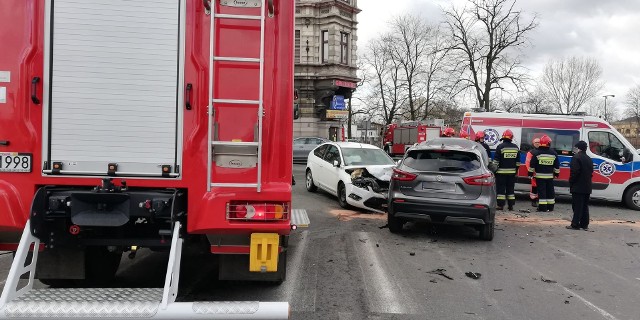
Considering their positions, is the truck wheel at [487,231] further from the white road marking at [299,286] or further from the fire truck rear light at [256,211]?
the fire truck rear light at [256,211]

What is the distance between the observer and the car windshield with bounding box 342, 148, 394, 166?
34.7 feet

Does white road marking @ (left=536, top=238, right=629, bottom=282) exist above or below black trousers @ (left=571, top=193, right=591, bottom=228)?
below

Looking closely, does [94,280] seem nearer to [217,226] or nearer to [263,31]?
[217,226]

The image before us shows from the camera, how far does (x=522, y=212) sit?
10.7m

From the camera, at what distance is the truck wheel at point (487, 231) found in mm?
7448

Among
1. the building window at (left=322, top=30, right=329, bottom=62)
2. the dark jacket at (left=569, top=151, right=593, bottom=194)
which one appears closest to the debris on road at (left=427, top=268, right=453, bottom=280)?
the dark jacket at (left=569, top=151, right=593, bottom=194)

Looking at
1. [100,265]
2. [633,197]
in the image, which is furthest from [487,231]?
[633,197]

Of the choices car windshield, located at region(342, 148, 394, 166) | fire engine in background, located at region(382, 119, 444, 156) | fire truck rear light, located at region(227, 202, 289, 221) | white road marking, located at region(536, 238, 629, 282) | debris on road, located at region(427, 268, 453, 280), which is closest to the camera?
fire truck rear light, located at region(227, 202, 289, 221)

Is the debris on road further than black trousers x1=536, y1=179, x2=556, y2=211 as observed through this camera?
No

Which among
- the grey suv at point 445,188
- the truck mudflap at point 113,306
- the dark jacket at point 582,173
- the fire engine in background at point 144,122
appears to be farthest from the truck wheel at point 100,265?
the dark jacket at point 582,173

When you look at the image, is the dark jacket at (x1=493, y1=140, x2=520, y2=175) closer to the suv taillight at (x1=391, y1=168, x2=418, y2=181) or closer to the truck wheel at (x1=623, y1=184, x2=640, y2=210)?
the truck wheel at (x1=623, y1=184, x2=640, y2=210)

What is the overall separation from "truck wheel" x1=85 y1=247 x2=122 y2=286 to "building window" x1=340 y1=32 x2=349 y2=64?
35.6 meters

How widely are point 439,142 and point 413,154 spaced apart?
2.14 feet

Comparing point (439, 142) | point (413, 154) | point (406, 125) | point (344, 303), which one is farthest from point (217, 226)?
point (406, 125)
